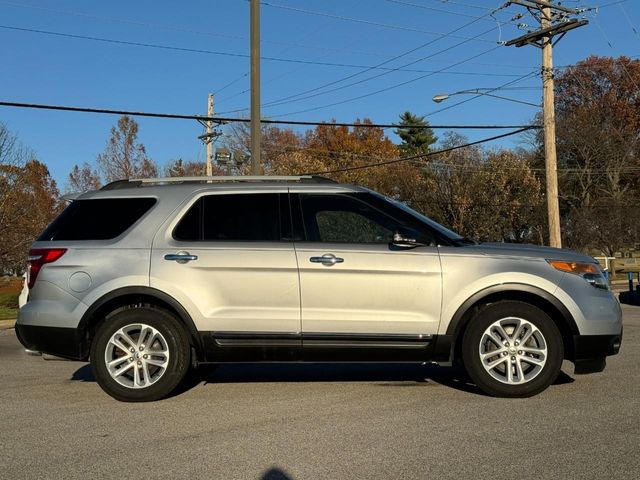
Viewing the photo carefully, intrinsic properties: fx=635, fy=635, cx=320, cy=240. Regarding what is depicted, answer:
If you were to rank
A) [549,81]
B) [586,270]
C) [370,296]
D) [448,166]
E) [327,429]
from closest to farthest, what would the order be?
[327,429], [370,296], [586,270], [549,81], [448,166]

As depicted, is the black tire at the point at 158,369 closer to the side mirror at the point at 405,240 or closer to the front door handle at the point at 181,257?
the front door handle at the point at 181,257

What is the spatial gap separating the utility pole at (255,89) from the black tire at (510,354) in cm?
1148

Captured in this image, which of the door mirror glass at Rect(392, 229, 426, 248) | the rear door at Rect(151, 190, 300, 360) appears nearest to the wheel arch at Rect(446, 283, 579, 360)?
the door mirror glass at Rect(392, 229, 426, 248)

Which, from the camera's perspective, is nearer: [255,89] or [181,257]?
A: [181,257]

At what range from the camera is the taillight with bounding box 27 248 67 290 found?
227 inches

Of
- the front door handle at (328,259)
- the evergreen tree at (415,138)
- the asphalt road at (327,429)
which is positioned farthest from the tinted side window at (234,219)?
the evergreen tree at (415,138)

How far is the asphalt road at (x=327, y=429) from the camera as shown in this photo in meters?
4.02

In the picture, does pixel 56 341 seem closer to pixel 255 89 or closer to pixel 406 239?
pixel 406 239

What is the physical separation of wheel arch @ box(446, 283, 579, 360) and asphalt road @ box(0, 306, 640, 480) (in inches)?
20.6

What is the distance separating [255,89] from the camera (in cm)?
1708

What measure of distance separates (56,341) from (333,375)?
282 cm

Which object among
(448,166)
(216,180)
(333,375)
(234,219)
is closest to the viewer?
(234,219)

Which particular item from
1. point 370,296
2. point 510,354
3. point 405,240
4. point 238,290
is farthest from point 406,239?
point 238,290

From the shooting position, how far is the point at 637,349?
821 centimetres
